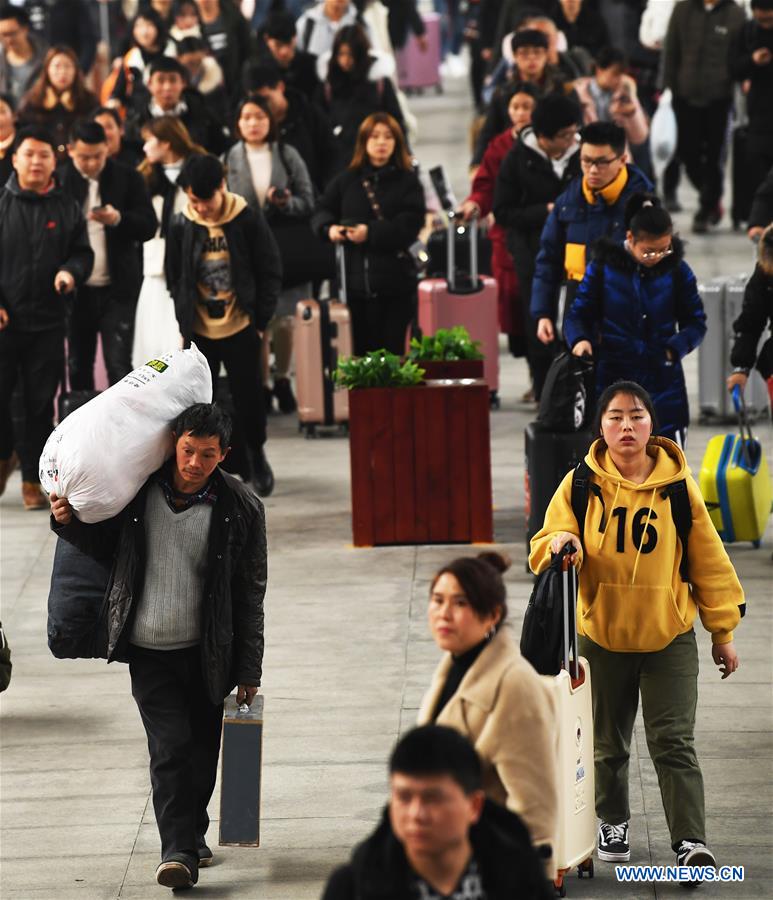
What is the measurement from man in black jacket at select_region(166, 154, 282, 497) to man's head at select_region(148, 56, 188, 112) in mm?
2788

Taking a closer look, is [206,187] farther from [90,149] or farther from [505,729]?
[505,729]

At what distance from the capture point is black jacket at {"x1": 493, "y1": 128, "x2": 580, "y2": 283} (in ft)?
39.4

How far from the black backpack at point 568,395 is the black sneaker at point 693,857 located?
3207 mm

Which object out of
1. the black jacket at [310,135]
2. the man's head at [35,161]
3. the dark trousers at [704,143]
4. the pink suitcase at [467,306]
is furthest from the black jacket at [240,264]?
the dark trousers at [704,143]

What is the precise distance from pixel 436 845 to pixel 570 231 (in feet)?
21.5

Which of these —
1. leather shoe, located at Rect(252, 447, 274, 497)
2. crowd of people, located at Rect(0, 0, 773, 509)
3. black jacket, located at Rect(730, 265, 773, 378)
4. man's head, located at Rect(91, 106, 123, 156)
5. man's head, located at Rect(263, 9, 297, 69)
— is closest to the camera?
black jacket, located at Rect(730, 265, 773, 378)

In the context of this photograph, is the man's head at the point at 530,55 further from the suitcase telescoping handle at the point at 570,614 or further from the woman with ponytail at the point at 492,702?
the woman with ponytail at the point at 492,702

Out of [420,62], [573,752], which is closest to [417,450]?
[573,752]

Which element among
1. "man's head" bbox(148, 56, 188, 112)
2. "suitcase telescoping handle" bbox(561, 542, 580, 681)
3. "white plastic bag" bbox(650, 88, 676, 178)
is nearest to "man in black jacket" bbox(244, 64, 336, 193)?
"man's head" bbox(148, 56, 188, 112)

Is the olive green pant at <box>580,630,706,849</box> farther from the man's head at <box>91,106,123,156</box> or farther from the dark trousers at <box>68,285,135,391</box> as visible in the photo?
the man's head at <box>91,106,123,156</box>

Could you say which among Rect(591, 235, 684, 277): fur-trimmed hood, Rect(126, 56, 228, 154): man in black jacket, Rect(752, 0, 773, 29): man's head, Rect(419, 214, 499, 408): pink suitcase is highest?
Rect(752, 0, 773, 29): man's head

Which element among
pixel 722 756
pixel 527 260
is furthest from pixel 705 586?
pixel 527 260

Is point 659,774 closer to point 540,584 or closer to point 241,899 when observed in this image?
point 540,584

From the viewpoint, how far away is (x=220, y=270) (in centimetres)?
1077
